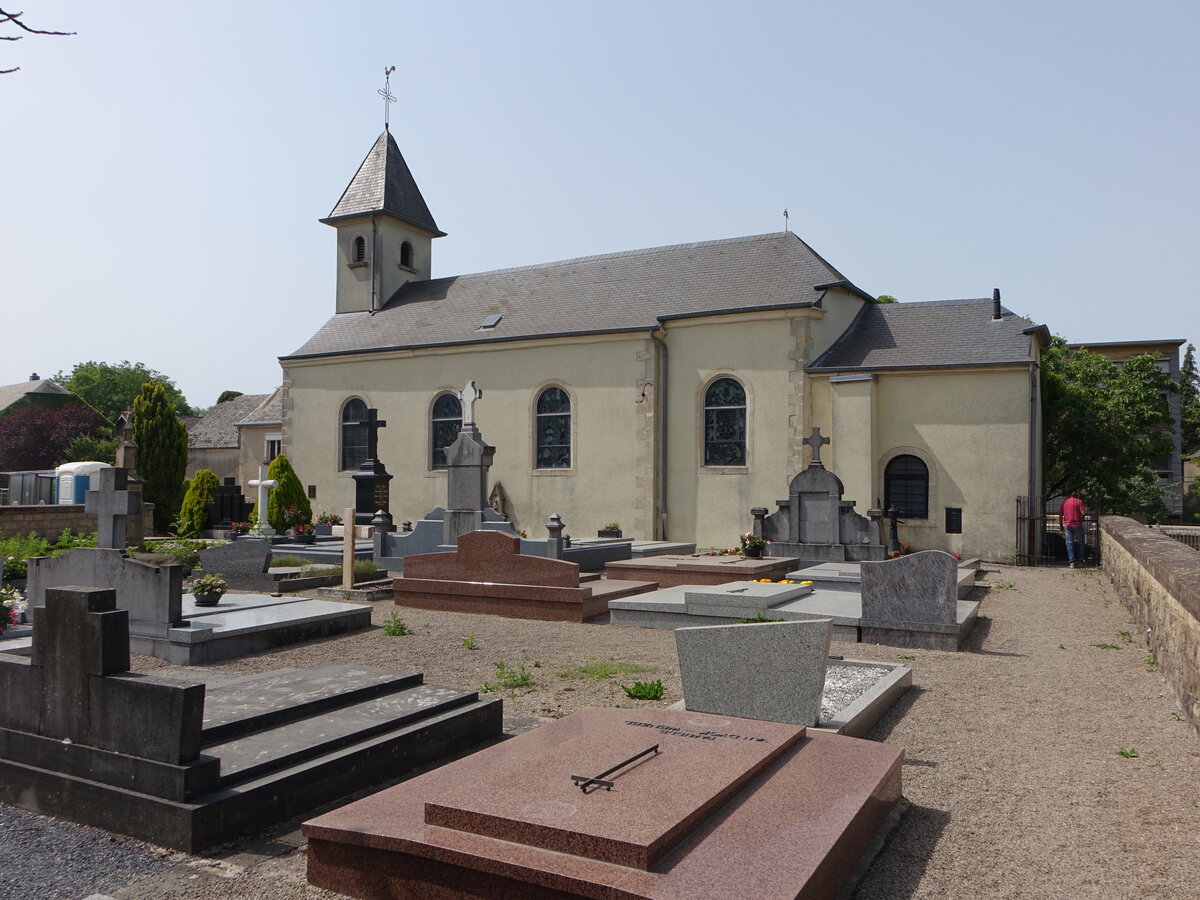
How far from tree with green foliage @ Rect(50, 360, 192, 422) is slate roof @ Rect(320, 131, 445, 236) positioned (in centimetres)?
4898

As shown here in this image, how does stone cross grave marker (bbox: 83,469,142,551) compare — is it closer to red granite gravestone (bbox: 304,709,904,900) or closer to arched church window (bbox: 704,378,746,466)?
red granite gravestone (bbox: 304,709,904,900)

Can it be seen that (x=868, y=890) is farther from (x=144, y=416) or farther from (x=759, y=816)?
(x=144, y=416)

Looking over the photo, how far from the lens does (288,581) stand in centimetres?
1364

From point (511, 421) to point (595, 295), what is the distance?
13.7 feet

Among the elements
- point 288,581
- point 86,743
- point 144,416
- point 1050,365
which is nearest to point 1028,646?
point 86,743

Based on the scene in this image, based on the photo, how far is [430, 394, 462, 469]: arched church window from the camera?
2464 centimetres

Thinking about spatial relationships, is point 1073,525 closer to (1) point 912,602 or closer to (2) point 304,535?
(1) point 912,602

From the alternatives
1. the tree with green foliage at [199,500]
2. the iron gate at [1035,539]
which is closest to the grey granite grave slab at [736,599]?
the iron gate at [1035,539]

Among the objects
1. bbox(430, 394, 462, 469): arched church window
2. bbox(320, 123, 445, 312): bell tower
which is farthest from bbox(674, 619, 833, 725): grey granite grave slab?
bbox(320, 123, 445, 312): bell tower

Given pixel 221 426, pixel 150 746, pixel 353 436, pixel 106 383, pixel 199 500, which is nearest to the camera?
pixel 150 746

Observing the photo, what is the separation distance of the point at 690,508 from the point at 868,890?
17.9 metres

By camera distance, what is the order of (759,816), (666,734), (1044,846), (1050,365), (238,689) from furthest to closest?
(1050,365) < (238,689) < (666,734) < (1044,846) < (759,816)

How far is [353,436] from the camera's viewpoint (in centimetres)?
2680

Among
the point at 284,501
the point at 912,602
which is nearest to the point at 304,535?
the point at 284,501
